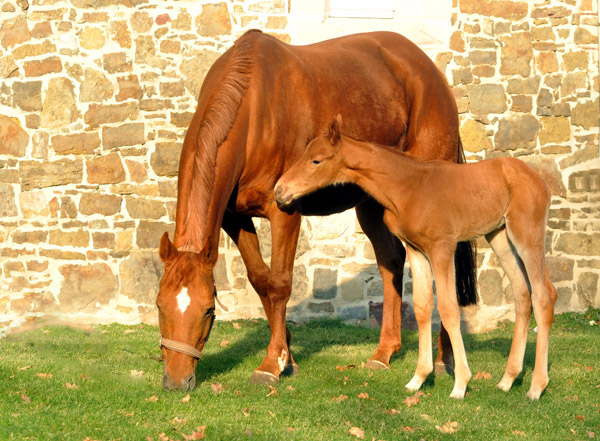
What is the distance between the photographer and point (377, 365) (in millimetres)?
6574

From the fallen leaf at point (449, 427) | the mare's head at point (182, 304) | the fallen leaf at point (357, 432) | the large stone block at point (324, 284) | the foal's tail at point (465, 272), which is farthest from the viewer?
the large stone block at point (324, 284)

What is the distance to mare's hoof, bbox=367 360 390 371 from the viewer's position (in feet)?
21.5

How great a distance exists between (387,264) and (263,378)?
182 cm

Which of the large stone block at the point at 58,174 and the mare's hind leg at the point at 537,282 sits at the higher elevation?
the mare's hind leg at the point at 537,282

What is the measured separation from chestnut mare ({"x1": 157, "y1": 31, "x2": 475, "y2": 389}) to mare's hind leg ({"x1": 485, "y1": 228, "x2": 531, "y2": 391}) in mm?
1011

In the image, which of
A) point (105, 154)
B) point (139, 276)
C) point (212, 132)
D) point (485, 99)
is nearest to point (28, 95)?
point (105, 154)

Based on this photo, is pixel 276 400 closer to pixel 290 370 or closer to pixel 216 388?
pixel 216 388

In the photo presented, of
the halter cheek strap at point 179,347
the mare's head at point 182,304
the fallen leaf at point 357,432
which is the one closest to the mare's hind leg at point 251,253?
the mare's head at point 182,304

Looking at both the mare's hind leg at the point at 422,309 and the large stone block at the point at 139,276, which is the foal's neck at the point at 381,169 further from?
the large stone block at the point at 139,276

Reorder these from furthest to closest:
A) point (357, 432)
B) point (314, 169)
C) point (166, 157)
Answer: point (166, 157)
point (314, 169)
point (357, 432)

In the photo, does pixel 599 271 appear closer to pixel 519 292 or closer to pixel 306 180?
pixel 519 292

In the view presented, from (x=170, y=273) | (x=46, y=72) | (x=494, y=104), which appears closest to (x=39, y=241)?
(x=46, y=72)

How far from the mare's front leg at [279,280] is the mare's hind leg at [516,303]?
1.48m

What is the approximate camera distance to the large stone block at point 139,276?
9.68m
